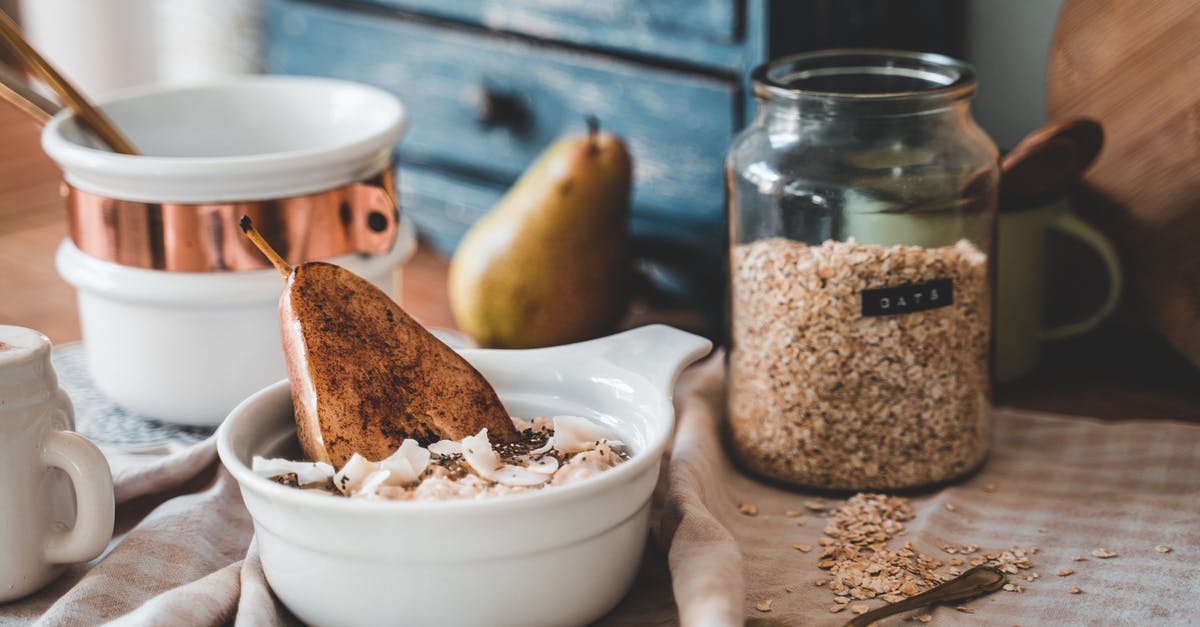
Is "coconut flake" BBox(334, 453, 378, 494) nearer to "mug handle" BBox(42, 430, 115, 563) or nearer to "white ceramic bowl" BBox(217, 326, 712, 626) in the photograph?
"white ceramic bowl" BBox(217, 326, 712, 626)

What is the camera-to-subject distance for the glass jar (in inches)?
28.9

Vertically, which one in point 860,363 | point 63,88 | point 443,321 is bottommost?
point 443,321

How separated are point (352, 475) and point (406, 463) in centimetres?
3

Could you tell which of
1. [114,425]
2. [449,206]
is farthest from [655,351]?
[449,206]

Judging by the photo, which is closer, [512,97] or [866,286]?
[866,286]

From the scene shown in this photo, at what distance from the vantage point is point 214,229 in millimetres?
797

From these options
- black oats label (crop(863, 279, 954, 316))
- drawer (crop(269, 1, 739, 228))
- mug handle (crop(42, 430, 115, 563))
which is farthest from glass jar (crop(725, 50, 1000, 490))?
mug handle (crop(42, 430, 115, 563))

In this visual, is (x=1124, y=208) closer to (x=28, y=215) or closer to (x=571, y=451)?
(x=571, y=451)

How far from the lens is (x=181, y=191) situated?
2.57 ft

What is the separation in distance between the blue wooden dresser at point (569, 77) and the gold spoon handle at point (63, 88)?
0.36 m

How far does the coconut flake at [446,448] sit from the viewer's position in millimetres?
619

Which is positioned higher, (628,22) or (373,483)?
(628,22)

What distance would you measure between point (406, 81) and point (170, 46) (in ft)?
1.30

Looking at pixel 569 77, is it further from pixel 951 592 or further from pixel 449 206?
pixel 951 592
